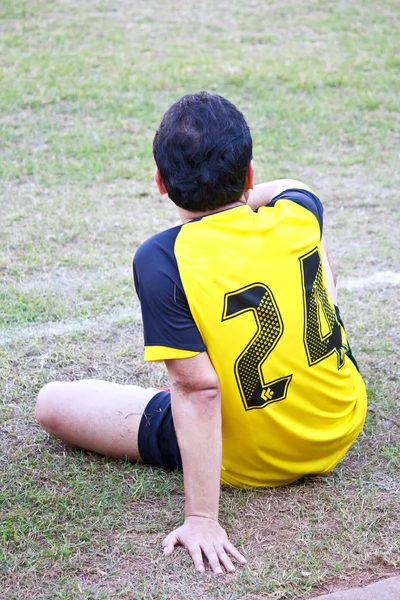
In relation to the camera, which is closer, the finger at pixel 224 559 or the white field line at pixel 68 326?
the finger at pixel 224 559

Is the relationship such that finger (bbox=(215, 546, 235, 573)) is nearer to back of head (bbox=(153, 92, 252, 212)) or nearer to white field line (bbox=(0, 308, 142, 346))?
back of head (bbox=(153, 92, 252, 212))

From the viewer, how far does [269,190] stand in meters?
2.66

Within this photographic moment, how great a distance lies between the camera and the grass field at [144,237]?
2.28m

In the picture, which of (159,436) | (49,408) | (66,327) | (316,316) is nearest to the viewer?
(316,316)

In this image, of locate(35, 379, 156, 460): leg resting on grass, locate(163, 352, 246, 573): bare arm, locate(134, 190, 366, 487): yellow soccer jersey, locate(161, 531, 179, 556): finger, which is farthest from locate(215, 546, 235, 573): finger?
locate(35, 379, 156, 460): leg resting on grass

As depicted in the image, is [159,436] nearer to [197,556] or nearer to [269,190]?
[197,556]

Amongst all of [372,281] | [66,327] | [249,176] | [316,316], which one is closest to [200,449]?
[316,316]

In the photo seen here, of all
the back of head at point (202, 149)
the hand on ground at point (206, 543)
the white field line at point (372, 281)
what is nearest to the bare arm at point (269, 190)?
the back of head at point (202, 149)

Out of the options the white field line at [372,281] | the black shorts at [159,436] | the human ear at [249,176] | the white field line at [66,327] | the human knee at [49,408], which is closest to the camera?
the human ear at [249,176]

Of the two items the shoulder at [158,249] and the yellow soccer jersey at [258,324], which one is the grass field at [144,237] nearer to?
the yellow soccer jersey at [258,324]

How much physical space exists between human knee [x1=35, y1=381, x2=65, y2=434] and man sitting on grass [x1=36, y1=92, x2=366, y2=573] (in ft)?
2.13

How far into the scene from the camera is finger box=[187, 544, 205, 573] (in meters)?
2.17

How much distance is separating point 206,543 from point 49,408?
0.81 meters

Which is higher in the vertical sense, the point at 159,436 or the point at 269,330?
the point at 269,330
